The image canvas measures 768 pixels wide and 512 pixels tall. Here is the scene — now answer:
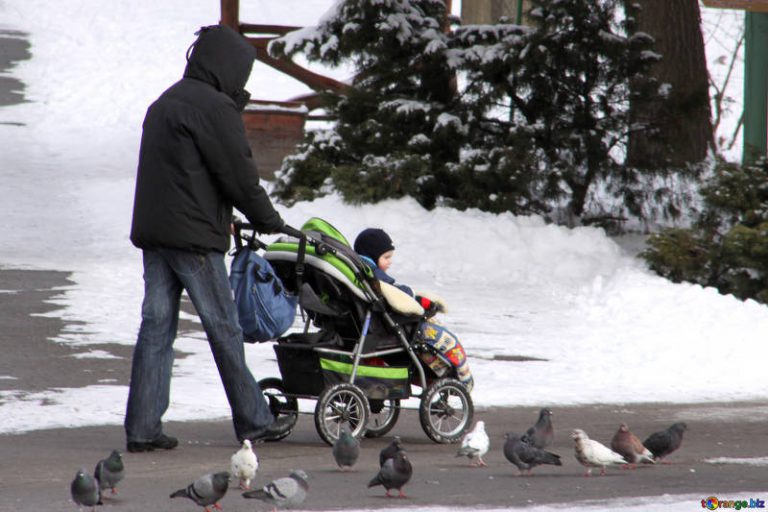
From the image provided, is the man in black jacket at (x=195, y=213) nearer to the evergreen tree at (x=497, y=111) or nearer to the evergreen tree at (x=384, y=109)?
the evergreen tree at (x=497, y=111)

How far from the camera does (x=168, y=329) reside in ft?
22.4

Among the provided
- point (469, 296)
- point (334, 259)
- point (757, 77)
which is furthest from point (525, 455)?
point (757, 77)

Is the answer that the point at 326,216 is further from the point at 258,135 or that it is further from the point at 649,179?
the point at 258,135

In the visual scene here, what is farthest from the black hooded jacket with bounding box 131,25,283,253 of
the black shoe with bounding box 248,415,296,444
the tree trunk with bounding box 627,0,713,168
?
the tree trunk with bounding box 627,0,713,168

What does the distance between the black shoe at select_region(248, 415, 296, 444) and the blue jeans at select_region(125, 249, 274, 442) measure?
0.87 ft

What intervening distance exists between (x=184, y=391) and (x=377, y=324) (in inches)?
76.2

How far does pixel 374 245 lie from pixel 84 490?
2.92m

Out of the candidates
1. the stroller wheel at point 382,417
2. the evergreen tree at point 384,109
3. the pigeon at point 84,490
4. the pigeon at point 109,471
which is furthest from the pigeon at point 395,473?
the evergreen tree at point 384,109

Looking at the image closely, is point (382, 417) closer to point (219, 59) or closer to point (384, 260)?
point (384, 260)

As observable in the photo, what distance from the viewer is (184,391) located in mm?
8812

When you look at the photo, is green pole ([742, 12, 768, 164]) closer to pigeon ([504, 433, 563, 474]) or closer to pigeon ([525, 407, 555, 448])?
pigeon ([525, 407, 555, 448])

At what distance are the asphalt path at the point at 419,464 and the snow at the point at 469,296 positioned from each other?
1.08ft

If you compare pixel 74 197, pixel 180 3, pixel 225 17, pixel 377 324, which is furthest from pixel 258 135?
pixel 180 3

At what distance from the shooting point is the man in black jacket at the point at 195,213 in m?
6.62
